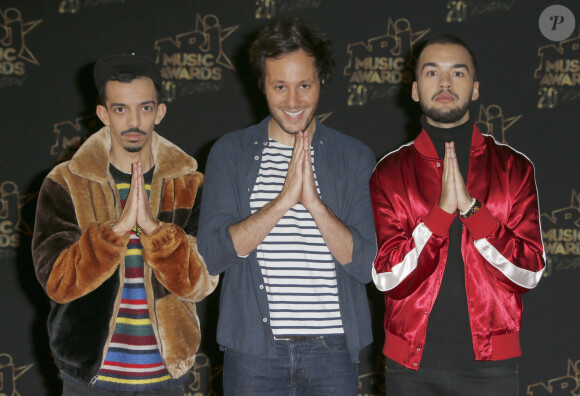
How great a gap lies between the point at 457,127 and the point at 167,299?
1.12 meters

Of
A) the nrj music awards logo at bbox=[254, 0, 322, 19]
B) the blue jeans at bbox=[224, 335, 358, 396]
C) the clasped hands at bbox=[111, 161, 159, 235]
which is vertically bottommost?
the blue jeans at bbox=[224, 335, 358, 396]

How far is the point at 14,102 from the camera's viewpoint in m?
3.78

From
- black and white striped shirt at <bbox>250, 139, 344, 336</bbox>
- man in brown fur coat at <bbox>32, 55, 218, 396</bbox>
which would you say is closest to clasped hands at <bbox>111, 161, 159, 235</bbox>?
man in brown fur coat at <bbox>32, 55, 218, 396</bbox>

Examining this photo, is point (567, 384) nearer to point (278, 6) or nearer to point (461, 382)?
point (461, 382)

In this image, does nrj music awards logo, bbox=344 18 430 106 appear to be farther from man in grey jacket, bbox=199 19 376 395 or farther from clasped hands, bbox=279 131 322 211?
clasped hands, bbox=279 131 322 211

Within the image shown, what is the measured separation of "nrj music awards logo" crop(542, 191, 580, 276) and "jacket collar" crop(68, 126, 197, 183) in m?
2.41

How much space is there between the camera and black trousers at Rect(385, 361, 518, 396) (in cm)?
204

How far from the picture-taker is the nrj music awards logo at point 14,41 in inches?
148

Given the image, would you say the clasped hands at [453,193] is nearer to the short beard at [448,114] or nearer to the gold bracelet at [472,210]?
the gold bracelet at [472,210]

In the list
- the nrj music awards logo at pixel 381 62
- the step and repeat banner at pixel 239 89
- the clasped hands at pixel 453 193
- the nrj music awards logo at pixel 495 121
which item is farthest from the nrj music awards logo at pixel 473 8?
the clasped hands at pixel 453 193

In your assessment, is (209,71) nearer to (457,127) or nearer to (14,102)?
(14,102)

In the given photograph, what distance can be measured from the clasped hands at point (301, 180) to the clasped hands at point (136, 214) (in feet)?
1.37

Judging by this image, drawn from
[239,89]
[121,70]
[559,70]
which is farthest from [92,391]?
[559,70]

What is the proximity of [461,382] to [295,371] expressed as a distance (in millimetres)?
522
